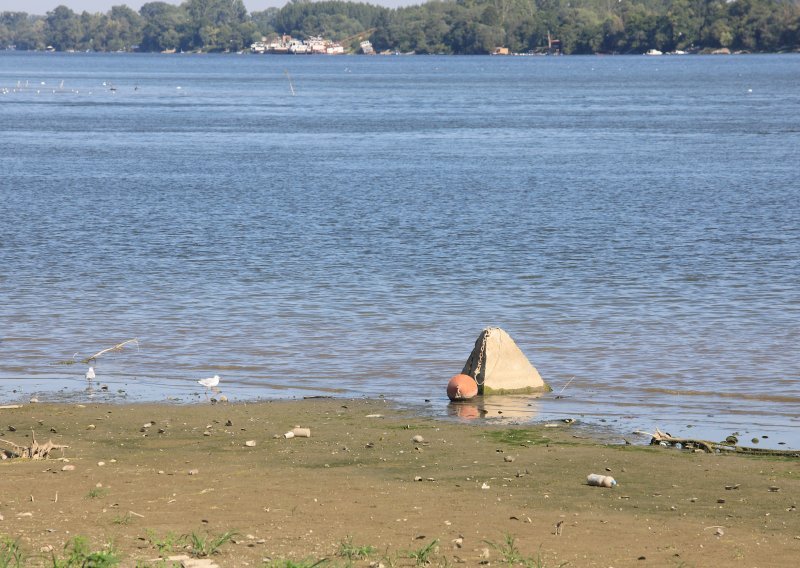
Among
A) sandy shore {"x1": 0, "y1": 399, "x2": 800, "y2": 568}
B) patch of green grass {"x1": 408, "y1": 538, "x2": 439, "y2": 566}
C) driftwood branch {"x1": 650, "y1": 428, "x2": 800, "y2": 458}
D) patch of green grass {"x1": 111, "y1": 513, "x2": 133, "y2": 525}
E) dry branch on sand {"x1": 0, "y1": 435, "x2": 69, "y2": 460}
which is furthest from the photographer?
driftwood branch {"x1": 650, "y1": 428, "x2": 800, "y2": 458}

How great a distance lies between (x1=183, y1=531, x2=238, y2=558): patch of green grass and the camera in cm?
775

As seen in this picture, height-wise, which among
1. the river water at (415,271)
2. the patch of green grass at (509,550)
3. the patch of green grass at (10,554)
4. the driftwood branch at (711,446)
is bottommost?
the river water at (415,271)

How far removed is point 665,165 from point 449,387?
41.3 m

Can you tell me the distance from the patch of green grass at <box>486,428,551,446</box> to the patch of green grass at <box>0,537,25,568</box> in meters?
5.22

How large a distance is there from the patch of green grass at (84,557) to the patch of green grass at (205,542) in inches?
20.6

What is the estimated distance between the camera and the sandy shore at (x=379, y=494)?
802cm

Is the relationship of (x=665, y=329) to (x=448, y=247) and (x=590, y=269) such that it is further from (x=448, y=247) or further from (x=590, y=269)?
(x=448, y=247)

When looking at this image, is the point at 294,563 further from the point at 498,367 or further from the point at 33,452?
the point at 498,367

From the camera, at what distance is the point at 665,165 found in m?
53.2

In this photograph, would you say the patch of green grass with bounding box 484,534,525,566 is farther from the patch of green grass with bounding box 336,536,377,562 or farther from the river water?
the river water

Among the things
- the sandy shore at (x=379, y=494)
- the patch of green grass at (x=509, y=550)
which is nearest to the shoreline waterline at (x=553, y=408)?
the sandy shore at (x=379, y=494)

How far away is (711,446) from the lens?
11461 mm

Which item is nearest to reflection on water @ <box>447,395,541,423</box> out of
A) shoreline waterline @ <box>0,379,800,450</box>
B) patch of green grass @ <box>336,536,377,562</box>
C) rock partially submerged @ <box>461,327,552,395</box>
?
shoreline waterline @ <box>0,379,800,450</box>

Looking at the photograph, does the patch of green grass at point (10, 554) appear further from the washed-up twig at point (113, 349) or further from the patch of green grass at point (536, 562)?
the washed-up twig at point (113, 349)
